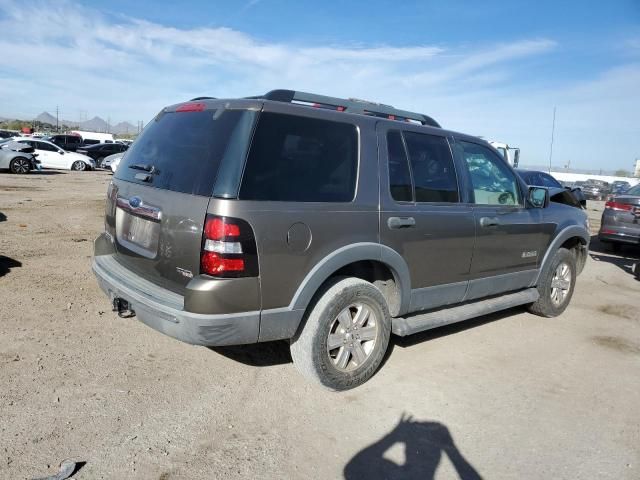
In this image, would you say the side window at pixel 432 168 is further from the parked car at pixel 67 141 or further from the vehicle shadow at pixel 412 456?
the parked car at pixel 67 141

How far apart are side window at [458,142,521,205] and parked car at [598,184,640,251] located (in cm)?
630

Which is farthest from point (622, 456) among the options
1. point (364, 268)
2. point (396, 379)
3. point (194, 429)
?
point (194, 429)

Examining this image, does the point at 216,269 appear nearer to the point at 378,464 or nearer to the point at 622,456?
the point at 378,464

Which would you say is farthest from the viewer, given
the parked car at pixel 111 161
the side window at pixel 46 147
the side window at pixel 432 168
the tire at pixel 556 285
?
the parked car at pixel 111 161

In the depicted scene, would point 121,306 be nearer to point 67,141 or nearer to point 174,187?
point 174,187

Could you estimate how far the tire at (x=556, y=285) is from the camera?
18.1 feet

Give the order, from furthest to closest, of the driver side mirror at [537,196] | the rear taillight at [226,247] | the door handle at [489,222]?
the driver side mirror at [537,196] < the door handle at [489,222] < the rear taillight at [226,247]

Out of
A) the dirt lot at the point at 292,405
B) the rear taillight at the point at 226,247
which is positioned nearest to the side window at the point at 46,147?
the dirt lot at the point at 292,405

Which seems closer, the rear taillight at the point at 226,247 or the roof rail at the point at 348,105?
the rear taillight at the point at 226,247

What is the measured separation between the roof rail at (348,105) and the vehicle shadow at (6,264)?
4102mm

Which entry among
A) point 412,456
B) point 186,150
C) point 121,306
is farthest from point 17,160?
point 412,456

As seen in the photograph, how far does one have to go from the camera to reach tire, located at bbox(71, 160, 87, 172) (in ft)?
81.8

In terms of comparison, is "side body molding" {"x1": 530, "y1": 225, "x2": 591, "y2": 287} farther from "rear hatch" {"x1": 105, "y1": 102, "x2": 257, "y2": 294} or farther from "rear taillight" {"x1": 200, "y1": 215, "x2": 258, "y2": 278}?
"rear hatch" {"x1": 105, "y1": 102, "x2": 257, "y2": 294}

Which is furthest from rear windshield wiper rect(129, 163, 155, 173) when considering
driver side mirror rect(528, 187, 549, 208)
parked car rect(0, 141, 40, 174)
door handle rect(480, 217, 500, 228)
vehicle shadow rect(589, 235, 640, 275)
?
parked car rect(0, 141, 40, 174)
